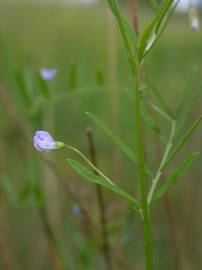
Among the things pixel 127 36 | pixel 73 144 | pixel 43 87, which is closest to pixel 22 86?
pixel 43 87

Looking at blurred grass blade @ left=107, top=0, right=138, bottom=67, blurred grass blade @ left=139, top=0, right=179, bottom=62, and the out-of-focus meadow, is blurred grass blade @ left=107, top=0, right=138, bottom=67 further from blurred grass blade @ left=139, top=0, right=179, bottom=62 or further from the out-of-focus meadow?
the out-of-focus meadow

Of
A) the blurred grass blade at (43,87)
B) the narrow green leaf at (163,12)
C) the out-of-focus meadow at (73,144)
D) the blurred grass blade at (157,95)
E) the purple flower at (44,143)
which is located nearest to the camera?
the narrow green leaf at (163,12)

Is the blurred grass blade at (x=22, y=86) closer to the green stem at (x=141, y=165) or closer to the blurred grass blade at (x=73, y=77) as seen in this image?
the blurred grass blade at (x=73, y=77)

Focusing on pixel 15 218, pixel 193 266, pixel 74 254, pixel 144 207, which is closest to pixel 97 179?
pixel 144 207

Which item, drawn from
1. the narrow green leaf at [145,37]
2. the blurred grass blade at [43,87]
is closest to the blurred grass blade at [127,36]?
the narrow green leaf at [145,37]

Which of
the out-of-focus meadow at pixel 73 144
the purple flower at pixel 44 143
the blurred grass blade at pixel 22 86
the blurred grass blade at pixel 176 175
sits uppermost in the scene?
the purple flower at pixel 44 143

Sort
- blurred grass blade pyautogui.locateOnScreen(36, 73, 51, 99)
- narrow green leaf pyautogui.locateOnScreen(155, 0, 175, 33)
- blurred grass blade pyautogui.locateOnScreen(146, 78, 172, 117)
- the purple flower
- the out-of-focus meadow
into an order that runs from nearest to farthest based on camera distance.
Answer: narrow green leaf pyautogui.locateOnScreen(155, 0, 175, 33) → the purple flower → blurred grass blade pyautogui.locateOnScreen(146, 78, 172, 117) → blurred grass blade pyautogui.locateOnScreen(36, 73, 51, 99) → the out-of-focus meadow

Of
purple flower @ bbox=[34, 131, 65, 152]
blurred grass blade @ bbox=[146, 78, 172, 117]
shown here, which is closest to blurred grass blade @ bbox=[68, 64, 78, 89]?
blurred grass blade @ bbox=[146, 78, 172, 117]
